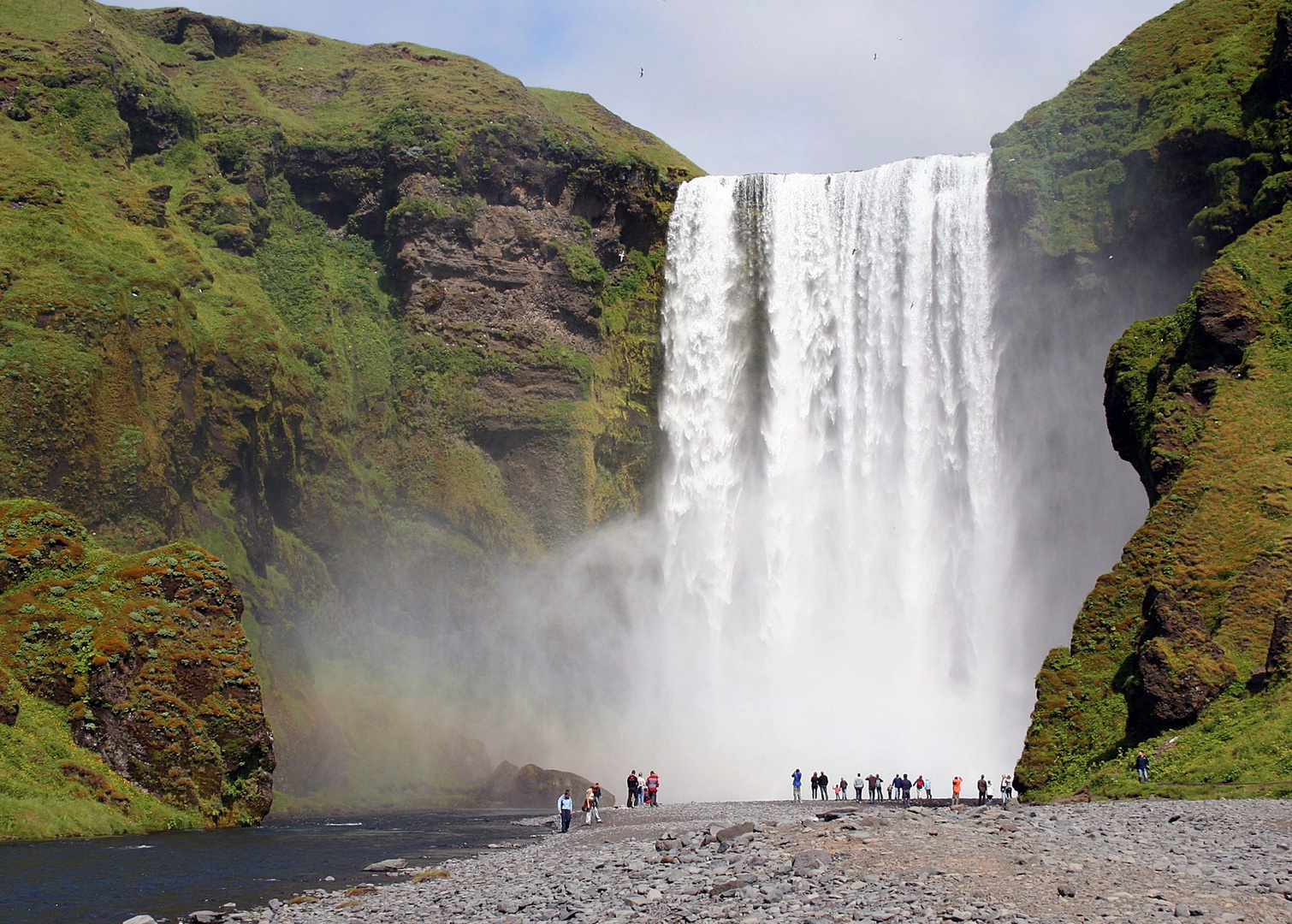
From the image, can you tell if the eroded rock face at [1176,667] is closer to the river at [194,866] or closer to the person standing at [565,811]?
the person standing at [565,811]

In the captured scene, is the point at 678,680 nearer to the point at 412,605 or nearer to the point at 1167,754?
the point at 412,605

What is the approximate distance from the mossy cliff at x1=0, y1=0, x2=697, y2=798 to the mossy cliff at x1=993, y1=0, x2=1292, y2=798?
28.5 metres

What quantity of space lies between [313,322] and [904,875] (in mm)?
62684

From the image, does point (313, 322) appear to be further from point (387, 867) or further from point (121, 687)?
point (387, 867)

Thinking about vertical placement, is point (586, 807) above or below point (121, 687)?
below

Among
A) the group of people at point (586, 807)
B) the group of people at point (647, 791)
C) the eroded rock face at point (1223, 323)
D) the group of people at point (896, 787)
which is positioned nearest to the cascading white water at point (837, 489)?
the group of people at point (896, 787)

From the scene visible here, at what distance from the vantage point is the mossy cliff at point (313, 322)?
181 ft

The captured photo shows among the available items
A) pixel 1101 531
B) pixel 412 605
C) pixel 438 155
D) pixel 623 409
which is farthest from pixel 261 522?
pixel 1101 531

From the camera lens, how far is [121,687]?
3738 centimetres

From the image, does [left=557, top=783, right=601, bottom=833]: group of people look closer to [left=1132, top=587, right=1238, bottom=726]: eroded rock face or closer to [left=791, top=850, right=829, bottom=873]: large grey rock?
[left=1132, top=587, right=1238, bottom=726]: eroded rock face

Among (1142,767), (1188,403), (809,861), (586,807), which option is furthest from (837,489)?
(809,861)

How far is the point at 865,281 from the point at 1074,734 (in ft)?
131

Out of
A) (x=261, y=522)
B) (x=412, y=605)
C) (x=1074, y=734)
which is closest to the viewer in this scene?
(x=1074, y=734)

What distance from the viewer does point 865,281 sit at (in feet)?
224
